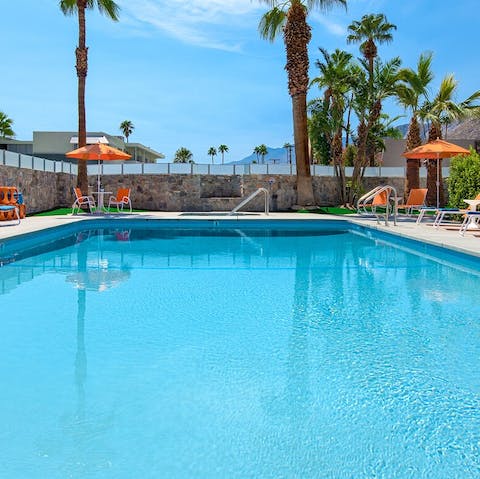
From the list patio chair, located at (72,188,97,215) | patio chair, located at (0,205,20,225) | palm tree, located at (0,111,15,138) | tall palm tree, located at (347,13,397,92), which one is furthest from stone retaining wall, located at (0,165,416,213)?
palm tree, located at (0,111,15,138)

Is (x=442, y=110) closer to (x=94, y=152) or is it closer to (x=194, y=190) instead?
(x=194, y=190)

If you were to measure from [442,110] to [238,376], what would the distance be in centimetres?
1897

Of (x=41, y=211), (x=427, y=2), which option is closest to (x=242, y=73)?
(x=427, y=2)

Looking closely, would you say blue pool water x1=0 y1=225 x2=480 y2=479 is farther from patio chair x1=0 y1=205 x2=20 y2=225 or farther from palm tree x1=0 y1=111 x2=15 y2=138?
palm tree x1=0 y1=111 x2=15 y2=138

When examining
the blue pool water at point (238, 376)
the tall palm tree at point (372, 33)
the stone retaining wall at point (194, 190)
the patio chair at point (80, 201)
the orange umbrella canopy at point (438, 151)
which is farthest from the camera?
the tall palm tree at point (372, 33)

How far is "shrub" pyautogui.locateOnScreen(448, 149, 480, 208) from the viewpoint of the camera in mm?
13695

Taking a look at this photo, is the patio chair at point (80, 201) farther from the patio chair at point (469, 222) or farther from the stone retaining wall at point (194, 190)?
the patio chair at point (469, 222)

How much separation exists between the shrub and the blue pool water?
7.39 meters

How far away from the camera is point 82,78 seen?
18.0 m

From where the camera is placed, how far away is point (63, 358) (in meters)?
3.74

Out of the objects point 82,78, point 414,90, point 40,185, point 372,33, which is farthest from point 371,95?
point 40,185

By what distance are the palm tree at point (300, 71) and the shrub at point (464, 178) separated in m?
6.01

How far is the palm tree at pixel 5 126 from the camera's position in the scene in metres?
42.6

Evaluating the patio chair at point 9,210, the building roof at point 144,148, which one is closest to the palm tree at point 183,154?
the building roof at point 144,148
